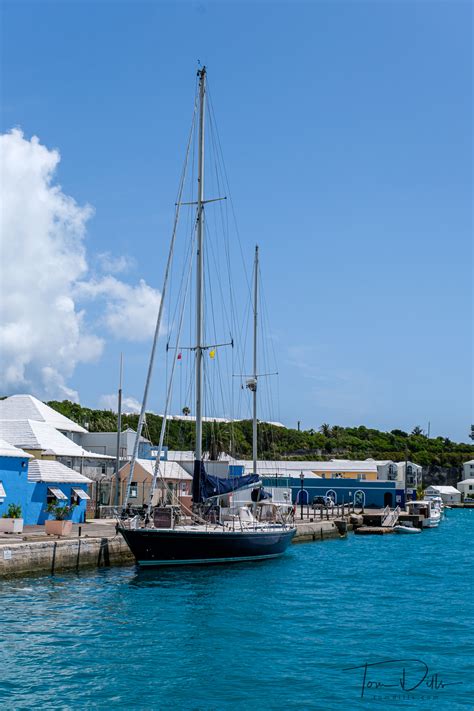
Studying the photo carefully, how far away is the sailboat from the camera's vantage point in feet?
112

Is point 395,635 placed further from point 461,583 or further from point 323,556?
point 323,556

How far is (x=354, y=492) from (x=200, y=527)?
5266cm

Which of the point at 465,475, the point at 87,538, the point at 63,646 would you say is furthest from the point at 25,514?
the point at 465,475

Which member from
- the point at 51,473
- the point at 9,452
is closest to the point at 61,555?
the point at 9,452

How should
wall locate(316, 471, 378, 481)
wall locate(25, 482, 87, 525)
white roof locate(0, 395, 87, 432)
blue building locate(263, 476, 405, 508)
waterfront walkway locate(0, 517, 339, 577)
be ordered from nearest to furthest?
waterfront walkway locate(0, 517, 339, 577) → wall locate(25, 482, 87, 525) → white roof locate(0, 395, 87, 432) → blue building locate(263, 476, 405, 508) → wall locate(316, 471, 378, 481)

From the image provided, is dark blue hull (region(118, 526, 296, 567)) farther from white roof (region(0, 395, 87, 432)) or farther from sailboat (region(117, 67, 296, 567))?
white roof (region(0, 395, 87, 432))

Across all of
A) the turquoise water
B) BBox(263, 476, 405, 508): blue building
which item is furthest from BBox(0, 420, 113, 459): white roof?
BBox(263, 476, 405, 508): blue building

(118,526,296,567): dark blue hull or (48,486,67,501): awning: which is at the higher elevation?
(48,486,67,501): awning

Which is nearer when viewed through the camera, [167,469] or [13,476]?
[13,476]

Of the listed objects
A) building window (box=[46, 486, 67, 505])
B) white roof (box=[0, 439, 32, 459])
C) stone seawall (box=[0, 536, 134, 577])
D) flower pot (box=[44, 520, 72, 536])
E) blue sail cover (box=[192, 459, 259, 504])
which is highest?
white roof (box=[0, 439, 32, 459])

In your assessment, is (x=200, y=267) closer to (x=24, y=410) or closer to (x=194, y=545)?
(x=194, y=545)

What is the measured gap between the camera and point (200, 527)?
36.5 meters

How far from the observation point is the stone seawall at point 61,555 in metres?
29.2
